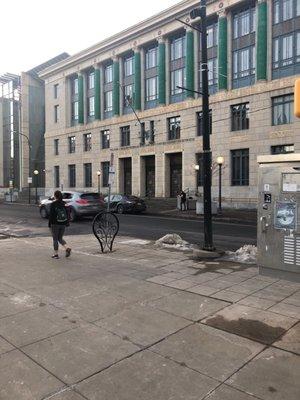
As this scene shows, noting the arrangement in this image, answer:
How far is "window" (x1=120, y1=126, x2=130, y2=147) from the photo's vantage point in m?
44.9

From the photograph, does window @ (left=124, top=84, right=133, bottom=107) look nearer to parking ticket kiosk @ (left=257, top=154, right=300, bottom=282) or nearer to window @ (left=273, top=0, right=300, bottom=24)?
window @ (left=273, top=0, right=300, bottom=24)

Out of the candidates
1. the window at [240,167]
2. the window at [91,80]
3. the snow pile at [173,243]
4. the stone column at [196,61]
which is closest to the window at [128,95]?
the window at [91,80]

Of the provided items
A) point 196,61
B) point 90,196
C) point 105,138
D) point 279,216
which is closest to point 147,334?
point 279,216

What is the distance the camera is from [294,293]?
6.30m

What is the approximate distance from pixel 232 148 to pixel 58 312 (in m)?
30.5

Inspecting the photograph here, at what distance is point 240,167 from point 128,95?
17172 millimetres

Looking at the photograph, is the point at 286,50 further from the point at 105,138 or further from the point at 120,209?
the point at 105,138

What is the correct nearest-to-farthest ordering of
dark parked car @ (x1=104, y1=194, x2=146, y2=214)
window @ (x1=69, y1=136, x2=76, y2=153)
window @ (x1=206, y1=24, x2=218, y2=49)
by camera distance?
dark parked car @ (x1=104, y1=194, x2=146, y2=214) → window @ (x1=206, y1=24, x2=218, y2=49) → window @ (x1=69, y1=136, x2=76, y2=153)

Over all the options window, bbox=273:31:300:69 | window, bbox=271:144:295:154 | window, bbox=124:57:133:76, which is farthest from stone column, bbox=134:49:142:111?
window, bbox=271:144:295:154

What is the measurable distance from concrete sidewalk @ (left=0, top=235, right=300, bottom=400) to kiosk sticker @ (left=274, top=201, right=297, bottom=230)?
1143 mm

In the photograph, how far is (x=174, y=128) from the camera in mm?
39531

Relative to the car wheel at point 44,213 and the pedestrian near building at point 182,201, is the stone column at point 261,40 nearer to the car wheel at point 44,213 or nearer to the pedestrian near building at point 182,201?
the pedestrian near building at point 182,201

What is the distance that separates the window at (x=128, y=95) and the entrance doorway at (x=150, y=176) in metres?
6.51

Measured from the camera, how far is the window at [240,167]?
1318 inches
